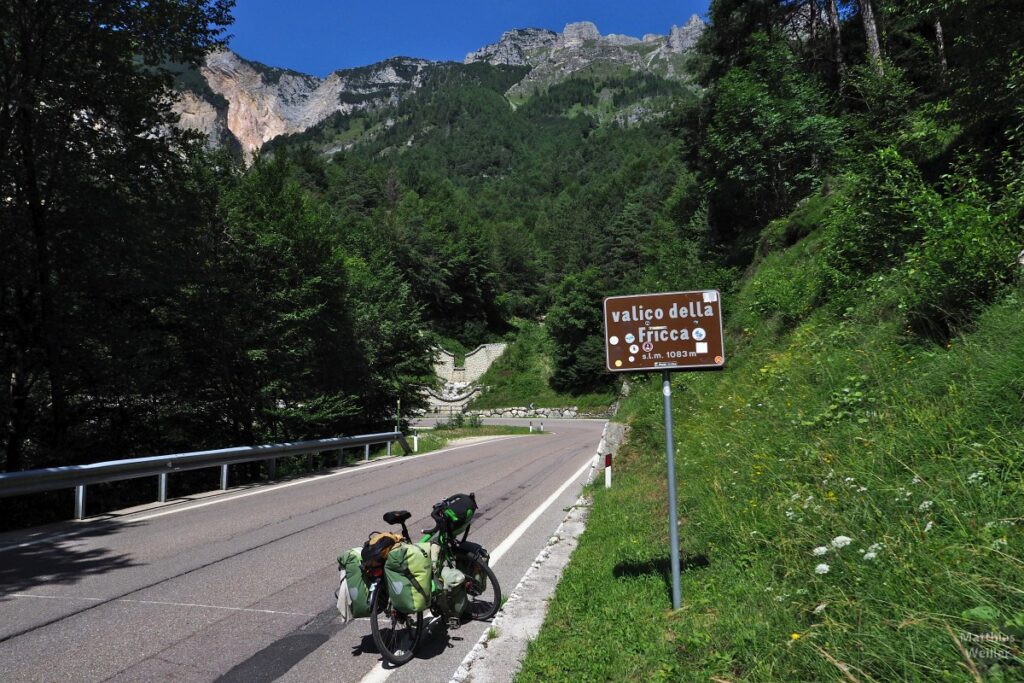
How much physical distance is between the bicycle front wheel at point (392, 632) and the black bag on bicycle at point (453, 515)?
2.28 feet

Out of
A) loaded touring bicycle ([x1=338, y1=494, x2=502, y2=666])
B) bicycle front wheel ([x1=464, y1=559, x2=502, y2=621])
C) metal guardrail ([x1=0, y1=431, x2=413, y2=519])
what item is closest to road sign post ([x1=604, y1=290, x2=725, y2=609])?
bicycle front wheel ([x1=464, y1=559, x2=502, y2=621])

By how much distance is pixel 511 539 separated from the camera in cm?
786

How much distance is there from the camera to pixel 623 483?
32.7 feet

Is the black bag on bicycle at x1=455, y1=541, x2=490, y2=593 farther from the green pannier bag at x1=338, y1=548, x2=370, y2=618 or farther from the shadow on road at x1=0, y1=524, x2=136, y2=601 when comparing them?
the shadow on road at x1=0, y1=524, x2=136, y2=601

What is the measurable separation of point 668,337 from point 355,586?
298 centimetres

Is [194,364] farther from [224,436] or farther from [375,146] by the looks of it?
[375,146]

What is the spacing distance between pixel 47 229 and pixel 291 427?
9398 mm

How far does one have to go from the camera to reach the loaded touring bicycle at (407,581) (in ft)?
13.5

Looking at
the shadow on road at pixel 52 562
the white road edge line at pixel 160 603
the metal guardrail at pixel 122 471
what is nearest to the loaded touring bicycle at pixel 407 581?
the white road edge line at pixel 160 603

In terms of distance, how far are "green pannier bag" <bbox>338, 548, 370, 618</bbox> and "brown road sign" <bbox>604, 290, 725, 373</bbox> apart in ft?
8.01

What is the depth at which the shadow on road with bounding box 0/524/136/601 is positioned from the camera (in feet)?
18.9

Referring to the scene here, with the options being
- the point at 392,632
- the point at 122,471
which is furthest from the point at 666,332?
the point at 122,471

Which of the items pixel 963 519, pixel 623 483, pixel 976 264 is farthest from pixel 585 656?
pixel 623 483

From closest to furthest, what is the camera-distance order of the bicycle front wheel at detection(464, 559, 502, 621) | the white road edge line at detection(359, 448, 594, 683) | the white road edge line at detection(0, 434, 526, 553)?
the white road edge line at detection(359, 448, 594, 683), the bicycle front wheel at detection(464, 559, 502, 621), the white road edge line at detection(0, 434, 526, 553)
